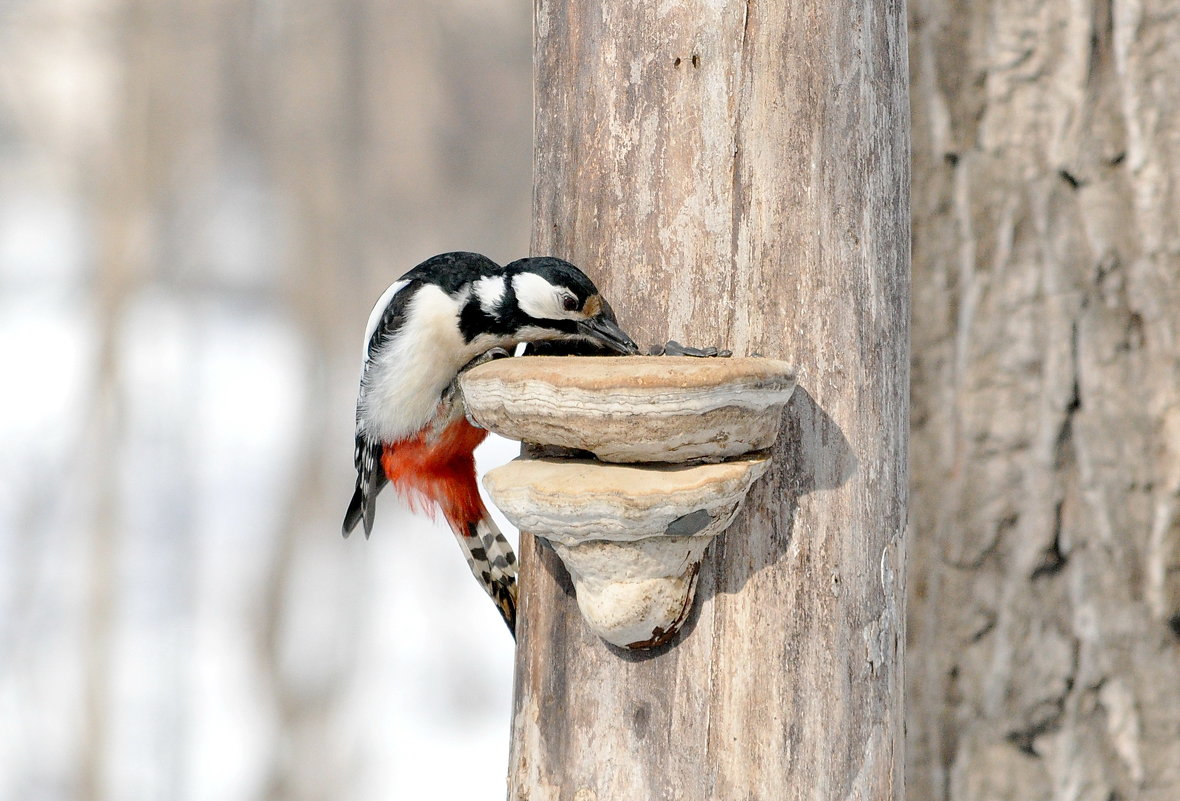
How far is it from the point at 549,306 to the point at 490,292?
36 centimetres

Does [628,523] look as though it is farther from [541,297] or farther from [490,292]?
[490,292]

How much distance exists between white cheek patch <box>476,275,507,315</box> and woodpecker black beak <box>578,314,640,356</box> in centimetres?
36

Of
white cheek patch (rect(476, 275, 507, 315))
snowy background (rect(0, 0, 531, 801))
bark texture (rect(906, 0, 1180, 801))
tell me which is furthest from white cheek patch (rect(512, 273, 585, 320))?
snowy background (rect(0, 0, 531, 801))

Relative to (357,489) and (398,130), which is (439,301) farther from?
(398,130)

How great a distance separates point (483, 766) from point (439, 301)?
420 cm

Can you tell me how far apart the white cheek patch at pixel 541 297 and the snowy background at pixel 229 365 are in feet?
12.4

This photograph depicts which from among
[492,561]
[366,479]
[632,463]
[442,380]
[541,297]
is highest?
[541,297]

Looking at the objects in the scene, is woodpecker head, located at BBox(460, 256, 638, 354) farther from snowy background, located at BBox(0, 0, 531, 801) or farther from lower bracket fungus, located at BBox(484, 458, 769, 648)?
snowy background, located at BBox(0, 0, 531, 801)

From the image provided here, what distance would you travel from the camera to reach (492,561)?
205 cm

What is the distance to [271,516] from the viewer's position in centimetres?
509

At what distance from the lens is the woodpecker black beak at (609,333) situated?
1.28 metres

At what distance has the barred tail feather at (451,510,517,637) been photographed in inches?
80.0

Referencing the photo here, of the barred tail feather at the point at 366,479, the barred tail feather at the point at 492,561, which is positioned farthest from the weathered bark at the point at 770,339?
the barred tail feather at the point at 366,479

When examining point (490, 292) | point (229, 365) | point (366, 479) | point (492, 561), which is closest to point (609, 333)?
point (490, 292)
